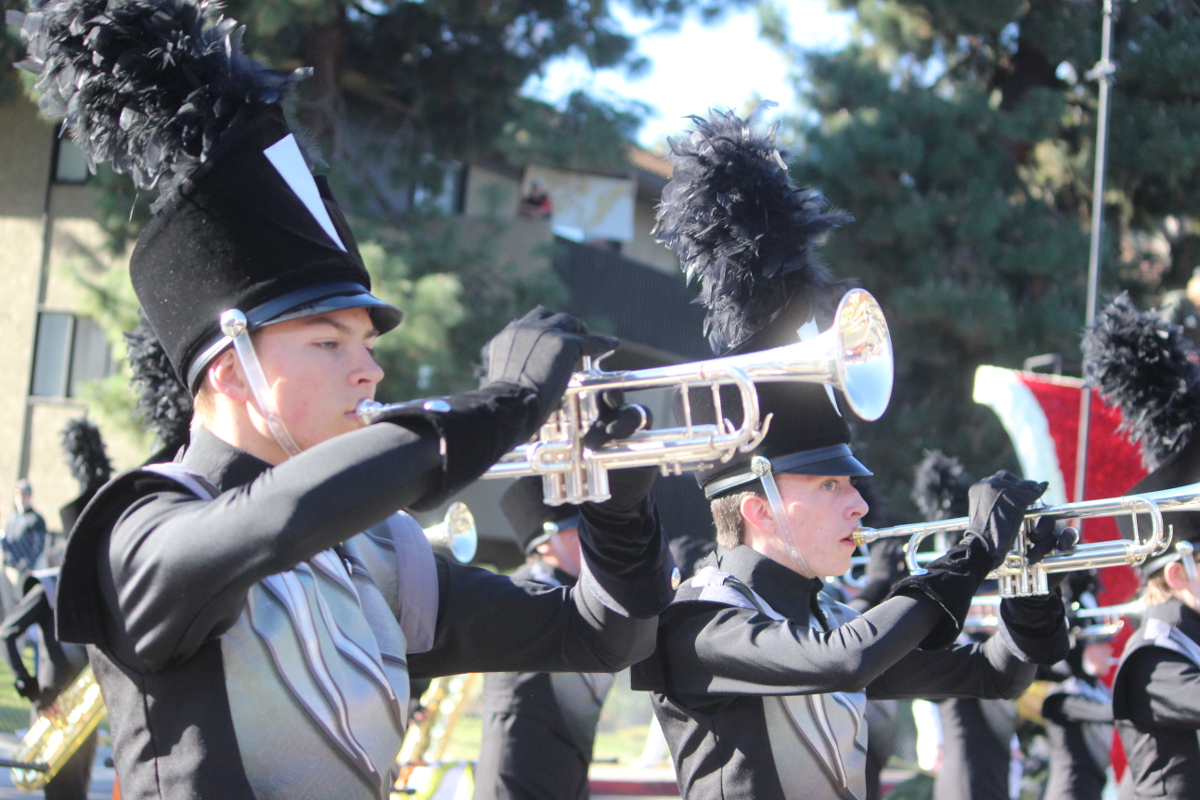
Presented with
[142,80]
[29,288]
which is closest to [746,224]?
[142,80]

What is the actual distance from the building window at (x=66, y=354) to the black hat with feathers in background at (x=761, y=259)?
47.9 feet

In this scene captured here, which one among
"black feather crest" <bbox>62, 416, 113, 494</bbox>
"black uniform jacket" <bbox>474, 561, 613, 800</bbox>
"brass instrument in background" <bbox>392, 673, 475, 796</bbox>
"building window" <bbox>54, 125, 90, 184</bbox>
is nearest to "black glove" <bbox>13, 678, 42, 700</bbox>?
"black feather crest" <bbox>62, 416, 113, 494</bbox>

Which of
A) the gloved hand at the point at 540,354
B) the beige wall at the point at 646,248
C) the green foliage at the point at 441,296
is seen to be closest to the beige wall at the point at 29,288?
the green foliage at the point at 441,296

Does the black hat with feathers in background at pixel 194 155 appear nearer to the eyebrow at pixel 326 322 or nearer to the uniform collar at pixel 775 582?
the eyebrow at pixel 326 322

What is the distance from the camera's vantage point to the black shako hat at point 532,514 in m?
5.59

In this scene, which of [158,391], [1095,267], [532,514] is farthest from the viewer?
[1095,267]

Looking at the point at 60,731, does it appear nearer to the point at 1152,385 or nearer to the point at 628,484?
the point at 628,484

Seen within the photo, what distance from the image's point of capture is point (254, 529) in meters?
1.63

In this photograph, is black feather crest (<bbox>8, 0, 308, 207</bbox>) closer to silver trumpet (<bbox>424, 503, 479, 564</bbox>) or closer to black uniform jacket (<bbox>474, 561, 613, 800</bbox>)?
silver trumpet (<bbox>424, 503, 479, 564</bbox>)

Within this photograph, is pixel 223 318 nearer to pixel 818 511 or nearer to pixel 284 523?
pixel 284 523

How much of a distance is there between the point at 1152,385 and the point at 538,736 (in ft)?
8.79

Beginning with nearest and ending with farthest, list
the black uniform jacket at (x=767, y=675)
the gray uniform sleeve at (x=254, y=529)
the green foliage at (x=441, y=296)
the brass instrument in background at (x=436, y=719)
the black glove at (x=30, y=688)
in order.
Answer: the gray uniform sleeve at (x=254, y=529) → the black uniform jacket at (x=767, y=675) → the black glove at (x=30, y=688) → the brass instrument in background at (x=436, y=719) → the green foliage at (x=441, y=296)

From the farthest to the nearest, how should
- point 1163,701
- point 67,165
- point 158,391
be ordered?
point 67,165
point 158,391
point 1163,701

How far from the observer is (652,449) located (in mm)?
1996
